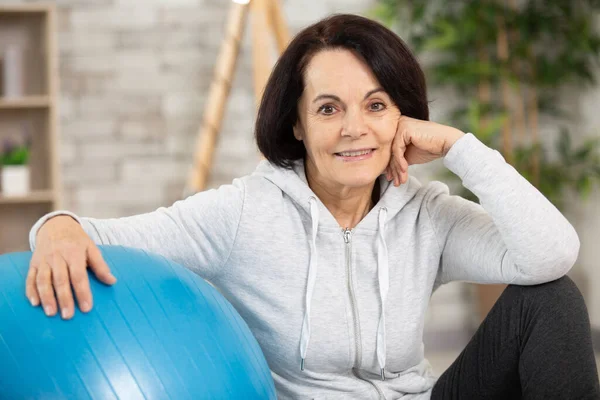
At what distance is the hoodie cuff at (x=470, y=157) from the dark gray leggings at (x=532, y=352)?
0.87 feet

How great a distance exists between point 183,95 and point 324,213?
8.06ft

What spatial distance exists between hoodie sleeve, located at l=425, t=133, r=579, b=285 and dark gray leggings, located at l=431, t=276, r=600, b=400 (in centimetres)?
5

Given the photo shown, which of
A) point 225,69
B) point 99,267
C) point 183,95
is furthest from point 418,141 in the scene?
point 183,95

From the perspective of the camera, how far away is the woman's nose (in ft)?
5.75

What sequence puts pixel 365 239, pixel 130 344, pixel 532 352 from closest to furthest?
pixel 130 344
pixel 532 352
pixel 365 239

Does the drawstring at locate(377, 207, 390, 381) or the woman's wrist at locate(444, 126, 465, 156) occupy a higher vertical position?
the woman's wrist at locate(444, 126, 465, 156)

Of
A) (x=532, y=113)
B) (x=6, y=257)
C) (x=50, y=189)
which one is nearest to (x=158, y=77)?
(x=50, y=189)

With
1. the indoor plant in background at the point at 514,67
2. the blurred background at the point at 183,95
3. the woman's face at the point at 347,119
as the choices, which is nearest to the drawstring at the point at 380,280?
the woman's face at the point at 347,119

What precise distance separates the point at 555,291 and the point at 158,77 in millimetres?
2853

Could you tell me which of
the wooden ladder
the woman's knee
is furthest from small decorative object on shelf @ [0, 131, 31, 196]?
the woman's knee

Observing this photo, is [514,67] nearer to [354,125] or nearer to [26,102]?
[26,102]

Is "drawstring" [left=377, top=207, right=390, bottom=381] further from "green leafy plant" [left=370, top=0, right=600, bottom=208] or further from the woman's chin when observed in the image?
"green leafy plant" [left=370, top=0, right=600, bottom=208]

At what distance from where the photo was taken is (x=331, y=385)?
1.81 meters

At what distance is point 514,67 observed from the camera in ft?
14.3
